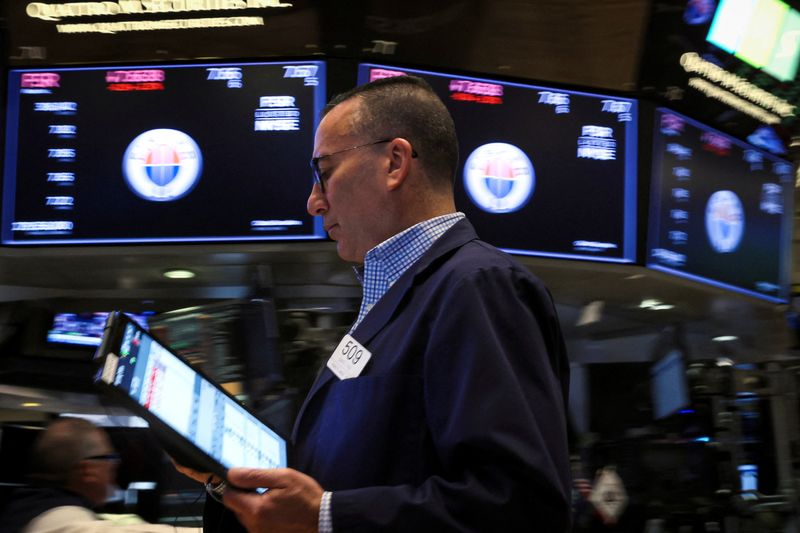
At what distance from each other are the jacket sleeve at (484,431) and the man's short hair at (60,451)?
8.91ft

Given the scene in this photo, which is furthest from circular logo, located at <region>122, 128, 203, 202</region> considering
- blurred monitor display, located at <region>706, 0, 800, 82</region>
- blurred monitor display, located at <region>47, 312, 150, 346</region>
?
blurred monitor display, located at <region>706, 0, 800, 82</region>

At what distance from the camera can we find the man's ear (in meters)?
1.88

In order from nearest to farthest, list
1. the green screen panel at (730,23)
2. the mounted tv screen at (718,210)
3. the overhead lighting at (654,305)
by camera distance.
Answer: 1. the mounted tv screen at (718,210)
2. the green screen panel at (730,23)
3. the overhead lighting at (654,305)

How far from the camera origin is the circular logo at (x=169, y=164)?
4188mm

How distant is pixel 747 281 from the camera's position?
523 cm

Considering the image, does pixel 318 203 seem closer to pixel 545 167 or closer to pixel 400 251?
pixel 400 251

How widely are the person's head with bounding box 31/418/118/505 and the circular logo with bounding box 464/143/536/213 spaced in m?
1.91

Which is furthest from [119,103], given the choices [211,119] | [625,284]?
[625,284]

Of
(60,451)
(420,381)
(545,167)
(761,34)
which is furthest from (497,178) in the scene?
(420,381)

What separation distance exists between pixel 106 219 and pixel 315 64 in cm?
110

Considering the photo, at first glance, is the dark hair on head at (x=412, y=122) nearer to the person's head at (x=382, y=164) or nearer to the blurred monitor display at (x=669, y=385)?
the person's head at (x=382, y=164)

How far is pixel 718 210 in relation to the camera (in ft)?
16.8

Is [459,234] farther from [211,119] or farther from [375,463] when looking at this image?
[211,119]

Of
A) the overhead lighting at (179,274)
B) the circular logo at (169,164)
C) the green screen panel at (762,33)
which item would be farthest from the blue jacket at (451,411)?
the green screen panel at (762,33)
